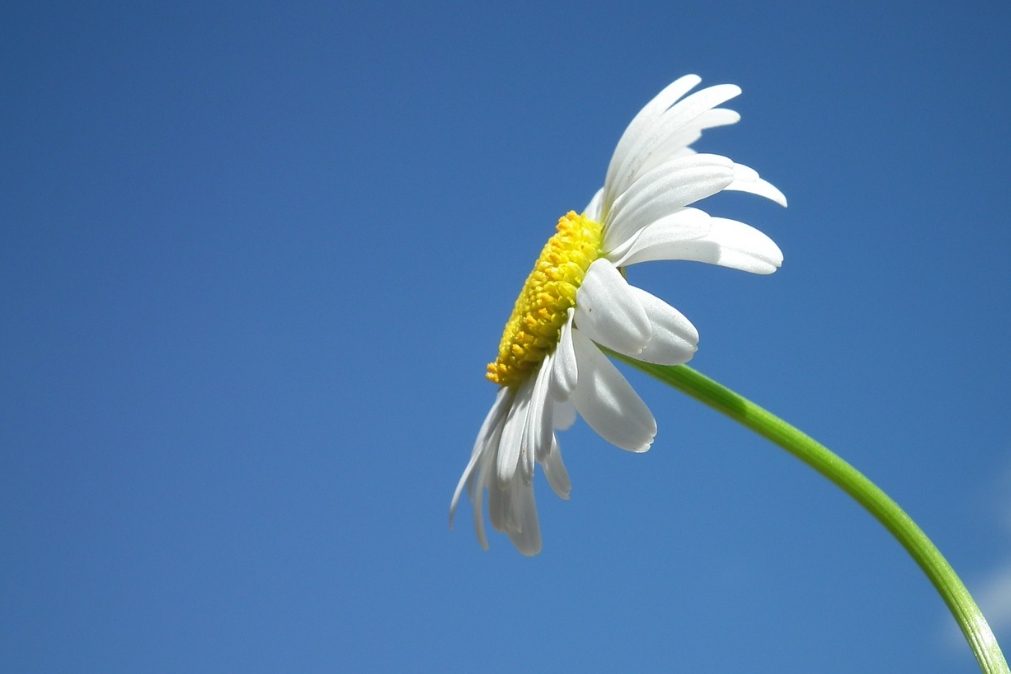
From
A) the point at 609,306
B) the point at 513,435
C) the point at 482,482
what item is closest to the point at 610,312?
the point at 609,306

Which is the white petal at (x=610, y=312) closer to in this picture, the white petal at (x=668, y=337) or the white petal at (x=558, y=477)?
the white petal at (x=668, y=337)

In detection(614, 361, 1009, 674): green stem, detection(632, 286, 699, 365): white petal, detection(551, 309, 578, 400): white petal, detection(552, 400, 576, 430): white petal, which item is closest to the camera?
detection(614, 361, 1009, 674): green stem

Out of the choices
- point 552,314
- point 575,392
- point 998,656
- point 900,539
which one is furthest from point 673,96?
point 998,656

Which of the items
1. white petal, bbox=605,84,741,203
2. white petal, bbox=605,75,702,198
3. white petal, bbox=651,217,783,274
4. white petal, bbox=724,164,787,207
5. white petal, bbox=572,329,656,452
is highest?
white petal, bbox=605,75,702,198

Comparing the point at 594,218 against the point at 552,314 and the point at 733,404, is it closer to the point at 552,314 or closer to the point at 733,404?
the point at 552,314

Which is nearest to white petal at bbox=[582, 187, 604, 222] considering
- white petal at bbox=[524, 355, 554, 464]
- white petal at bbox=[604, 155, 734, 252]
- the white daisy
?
the white daisy

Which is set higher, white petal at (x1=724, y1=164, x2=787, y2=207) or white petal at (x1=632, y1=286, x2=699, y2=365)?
white petal at (x1=724, y1=164, x2=787, y2=207)

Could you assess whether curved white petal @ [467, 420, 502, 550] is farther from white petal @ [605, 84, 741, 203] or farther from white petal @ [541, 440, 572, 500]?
white petal @ [605, 84, 741, 203]

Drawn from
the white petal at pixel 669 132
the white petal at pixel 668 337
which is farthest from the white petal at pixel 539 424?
the white petal at pixel 669 132
